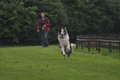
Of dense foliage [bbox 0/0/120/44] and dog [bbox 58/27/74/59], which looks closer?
dog [bbox 58/27/74/59]

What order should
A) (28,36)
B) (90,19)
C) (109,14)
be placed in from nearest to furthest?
(28,36) < (90,19) < (109,14)

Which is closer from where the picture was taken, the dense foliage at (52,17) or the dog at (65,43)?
the dog at (65,43)

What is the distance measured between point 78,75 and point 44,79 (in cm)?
134

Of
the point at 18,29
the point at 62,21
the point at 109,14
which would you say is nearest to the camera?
the point at 18,29

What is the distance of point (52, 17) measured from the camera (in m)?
45.4

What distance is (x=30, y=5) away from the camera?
44625mm

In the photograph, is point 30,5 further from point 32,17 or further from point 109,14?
point 109,14

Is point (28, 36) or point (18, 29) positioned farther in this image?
point (28, 36)

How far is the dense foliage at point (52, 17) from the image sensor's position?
41.3 meters

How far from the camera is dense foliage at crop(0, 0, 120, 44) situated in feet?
136

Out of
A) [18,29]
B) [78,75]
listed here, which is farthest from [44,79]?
[18,29]

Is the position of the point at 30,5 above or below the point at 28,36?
above

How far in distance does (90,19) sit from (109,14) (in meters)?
5.51

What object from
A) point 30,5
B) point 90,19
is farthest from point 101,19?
point 30,5
